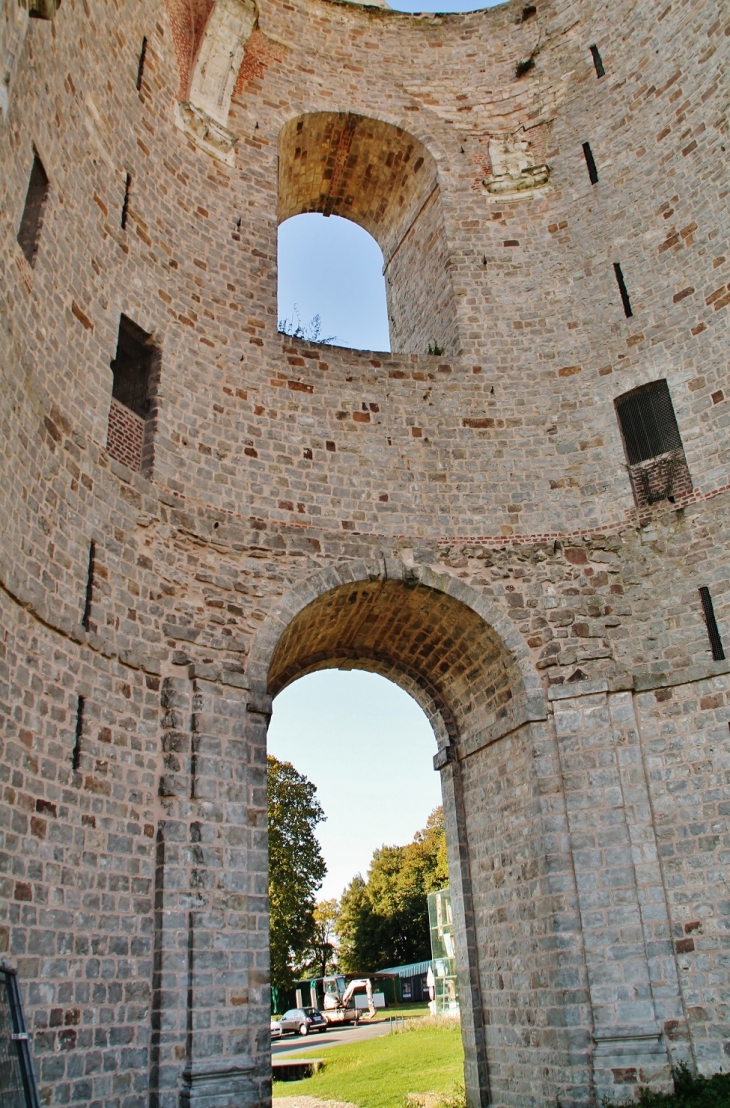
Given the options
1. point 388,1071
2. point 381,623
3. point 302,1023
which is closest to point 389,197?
point 381,623

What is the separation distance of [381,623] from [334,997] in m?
28.4

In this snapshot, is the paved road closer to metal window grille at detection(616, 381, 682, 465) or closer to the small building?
the small building

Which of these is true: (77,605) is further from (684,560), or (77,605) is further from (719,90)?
(719,90)

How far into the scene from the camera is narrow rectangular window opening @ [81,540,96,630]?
784 cm

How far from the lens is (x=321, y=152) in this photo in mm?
14484

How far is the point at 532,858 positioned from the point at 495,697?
194cm

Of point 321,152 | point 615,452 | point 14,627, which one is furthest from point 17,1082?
point 321,152

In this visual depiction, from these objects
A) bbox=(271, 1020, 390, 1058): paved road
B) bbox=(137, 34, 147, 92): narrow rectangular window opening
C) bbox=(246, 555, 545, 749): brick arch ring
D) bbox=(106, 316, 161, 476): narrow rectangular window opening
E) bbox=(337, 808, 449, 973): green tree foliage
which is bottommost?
bbox=(271, 1020, 390, 1058): paved road

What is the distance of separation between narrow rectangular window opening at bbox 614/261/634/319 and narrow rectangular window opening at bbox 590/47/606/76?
3.58 meters

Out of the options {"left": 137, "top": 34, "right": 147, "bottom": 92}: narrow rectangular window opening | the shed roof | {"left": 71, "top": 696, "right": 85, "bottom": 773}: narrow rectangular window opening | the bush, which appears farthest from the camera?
the shed roof

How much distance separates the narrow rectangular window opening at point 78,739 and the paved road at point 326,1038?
16.4 metres

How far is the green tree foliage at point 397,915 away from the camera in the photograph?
4216 cm

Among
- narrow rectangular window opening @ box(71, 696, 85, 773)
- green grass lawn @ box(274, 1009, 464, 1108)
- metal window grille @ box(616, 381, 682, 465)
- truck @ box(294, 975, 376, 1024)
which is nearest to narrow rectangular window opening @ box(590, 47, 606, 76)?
metal window grille @ box(616, 381, 682, 465)

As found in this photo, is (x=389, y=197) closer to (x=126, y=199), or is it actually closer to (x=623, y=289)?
(x=623, y=289)
